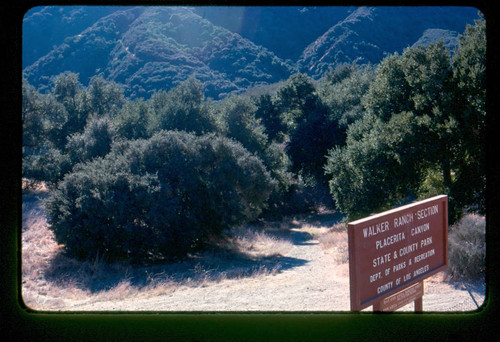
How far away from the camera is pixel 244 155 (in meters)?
18.4

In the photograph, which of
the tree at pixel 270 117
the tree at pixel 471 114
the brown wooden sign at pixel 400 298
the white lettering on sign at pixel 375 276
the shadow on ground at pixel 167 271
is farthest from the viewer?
the tree at pixel 270 117

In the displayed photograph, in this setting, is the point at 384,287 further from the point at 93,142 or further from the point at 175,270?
the point at 93,142

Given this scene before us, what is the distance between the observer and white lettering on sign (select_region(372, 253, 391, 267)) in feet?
12.5

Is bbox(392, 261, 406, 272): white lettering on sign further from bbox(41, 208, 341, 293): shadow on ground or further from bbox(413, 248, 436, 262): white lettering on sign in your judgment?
bbox(41, 208, 341, 293): shadow on ground

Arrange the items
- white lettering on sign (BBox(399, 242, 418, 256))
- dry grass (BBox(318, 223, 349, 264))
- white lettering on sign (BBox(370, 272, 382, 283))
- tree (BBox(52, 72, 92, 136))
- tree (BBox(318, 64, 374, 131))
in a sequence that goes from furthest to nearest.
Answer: tree (BBox(52, 72, 92, 136)) < tree (BBox(318, 64, 374, 131)) < dry grass (BBox(318, 223, 349, 264)) < white lettering on sign (BBox(399, 242, 418, 256)) < white lettering on sign (BBox(370, 272, 382, 283))

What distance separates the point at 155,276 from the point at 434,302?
30.5 feet

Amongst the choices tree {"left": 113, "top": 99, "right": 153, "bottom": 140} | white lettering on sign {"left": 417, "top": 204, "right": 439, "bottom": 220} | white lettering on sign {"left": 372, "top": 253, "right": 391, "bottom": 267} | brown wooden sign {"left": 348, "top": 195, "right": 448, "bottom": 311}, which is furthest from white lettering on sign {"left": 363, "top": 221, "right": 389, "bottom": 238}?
tree {"left": 113, "top": 99, "right": 153, "bottom": 140}

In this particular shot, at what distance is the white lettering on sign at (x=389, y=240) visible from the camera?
3836 millimetres

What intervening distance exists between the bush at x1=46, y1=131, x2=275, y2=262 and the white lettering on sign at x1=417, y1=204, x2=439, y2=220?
12.1 metres

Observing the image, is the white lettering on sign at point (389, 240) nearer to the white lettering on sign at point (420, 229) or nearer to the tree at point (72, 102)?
the white lettering on sign at point (420, 229)

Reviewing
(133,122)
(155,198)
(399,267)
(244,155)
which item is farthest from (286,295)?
(133,122)

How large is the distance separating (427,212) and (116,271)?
39.6 feet

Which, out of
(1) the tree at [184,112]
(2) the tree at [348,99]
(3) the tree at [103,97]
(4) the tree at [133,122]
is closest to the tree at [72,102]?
(3) the tree at [103,97]

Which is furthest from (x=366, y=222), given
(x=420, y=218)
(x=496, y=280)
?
(x=496, y=280)
